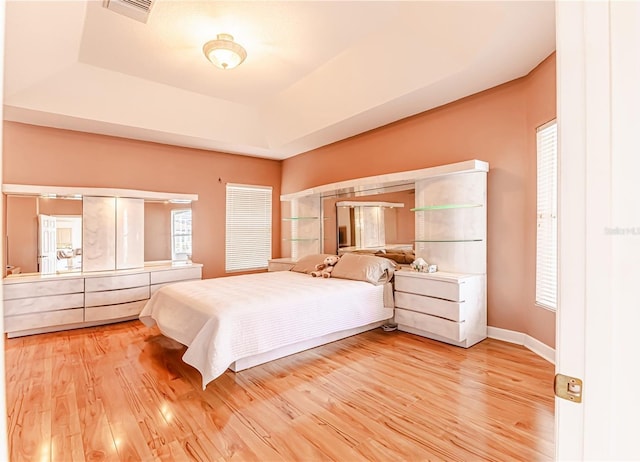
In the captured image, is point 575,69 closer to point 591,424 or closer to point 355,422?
point 591,424

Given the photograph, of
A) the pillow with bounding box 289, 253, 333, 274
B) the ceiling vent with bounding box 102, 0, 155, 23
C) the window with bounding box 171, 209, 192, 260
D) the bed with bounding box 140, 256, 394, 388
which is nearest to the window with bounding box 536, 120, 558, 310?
the bed with bounding box 140, 256, 394, 388

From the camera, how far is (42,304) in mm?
3906

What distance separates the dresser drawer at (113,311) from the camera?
4156 mm

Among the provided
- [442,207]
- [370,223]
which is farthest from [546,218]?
[370,223]

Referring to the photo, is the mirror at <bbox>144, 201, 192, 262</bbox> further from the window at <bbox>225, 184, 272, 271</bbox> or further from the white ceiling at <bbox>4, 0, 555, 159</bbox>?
the white ceiling at <bbox>4, 0, 555, 159</bbox>

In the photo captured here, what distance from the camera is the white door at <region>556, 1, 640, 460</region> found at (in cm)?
63

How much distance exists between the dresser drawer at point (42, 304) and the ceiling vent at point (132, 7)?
10.5ft

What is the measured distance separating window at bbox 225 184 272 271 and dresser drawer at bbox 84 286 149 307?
5.57 feet

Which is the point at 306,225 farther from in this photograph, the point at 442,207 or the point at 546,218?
the point at 546,218

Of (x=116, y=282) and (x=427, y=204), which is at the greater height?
(x=427, y=204)

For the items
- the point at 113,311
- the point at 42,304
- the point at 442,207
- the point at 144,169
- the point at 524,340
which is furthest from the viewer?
the point at 144,169

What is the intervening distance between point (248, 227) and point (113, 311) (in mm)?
2620

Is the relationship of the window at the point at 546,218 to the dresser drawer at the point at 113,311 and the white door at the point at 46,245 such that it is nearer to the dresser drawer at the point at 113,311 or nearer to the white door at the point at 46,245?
the dresser drawer at the point at 113,311

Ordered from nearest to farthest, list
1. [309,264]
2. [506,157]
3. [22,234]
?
[506,157]
[22,234]
[309,264]
